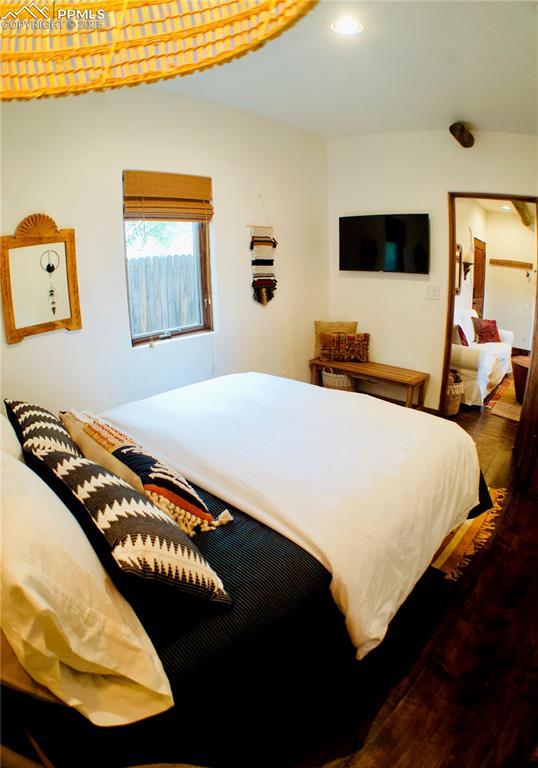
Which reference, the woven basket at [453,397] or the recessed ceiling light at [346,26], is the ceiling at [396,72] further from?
the woven basket at [453,397]

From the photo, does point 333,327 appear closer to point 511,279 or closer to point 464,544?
point 511,279

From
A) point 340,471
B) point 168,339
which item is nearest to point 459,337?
point 168,339

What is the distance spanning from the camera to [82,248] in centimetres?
311

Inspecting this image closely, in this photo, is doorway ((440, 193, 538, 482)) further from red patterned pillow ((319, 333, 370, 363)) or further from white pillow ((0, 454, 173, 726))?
white pillow ((0, 454, 173, 726))

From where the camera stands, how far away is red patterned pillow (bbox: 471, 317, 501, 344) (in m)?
4.91

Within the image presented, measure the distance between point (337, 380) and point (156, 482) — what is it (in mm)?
3344

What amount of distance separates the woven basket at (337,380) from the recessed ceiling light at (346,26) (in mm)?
2955

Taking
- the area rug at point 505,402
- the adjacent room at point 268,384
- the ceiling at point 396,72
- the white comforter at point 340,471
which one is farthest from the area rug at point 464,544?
the ceiling at point 396,72

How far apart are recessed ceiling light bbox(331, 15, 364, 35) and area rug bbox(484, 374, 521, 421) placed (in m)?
3.45

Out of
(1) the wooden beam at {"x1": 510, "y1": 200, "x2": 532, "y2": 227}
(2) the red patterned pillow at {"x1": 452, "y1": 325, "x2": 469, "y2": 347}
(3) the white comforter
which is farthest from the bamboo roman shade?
(1) the wooden beam at {"x1": 510, "y1": 200, "x2": 532, "y2": 227}

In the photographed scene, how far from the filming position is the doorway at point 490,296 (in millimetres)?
4422

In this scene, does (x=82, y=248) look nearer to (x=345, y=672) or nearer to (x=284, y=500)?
(x=284, y=500)

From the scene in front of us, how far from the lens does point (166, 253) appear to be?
3.69m

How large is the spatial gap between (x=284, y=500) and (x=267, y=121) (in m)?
3.44
